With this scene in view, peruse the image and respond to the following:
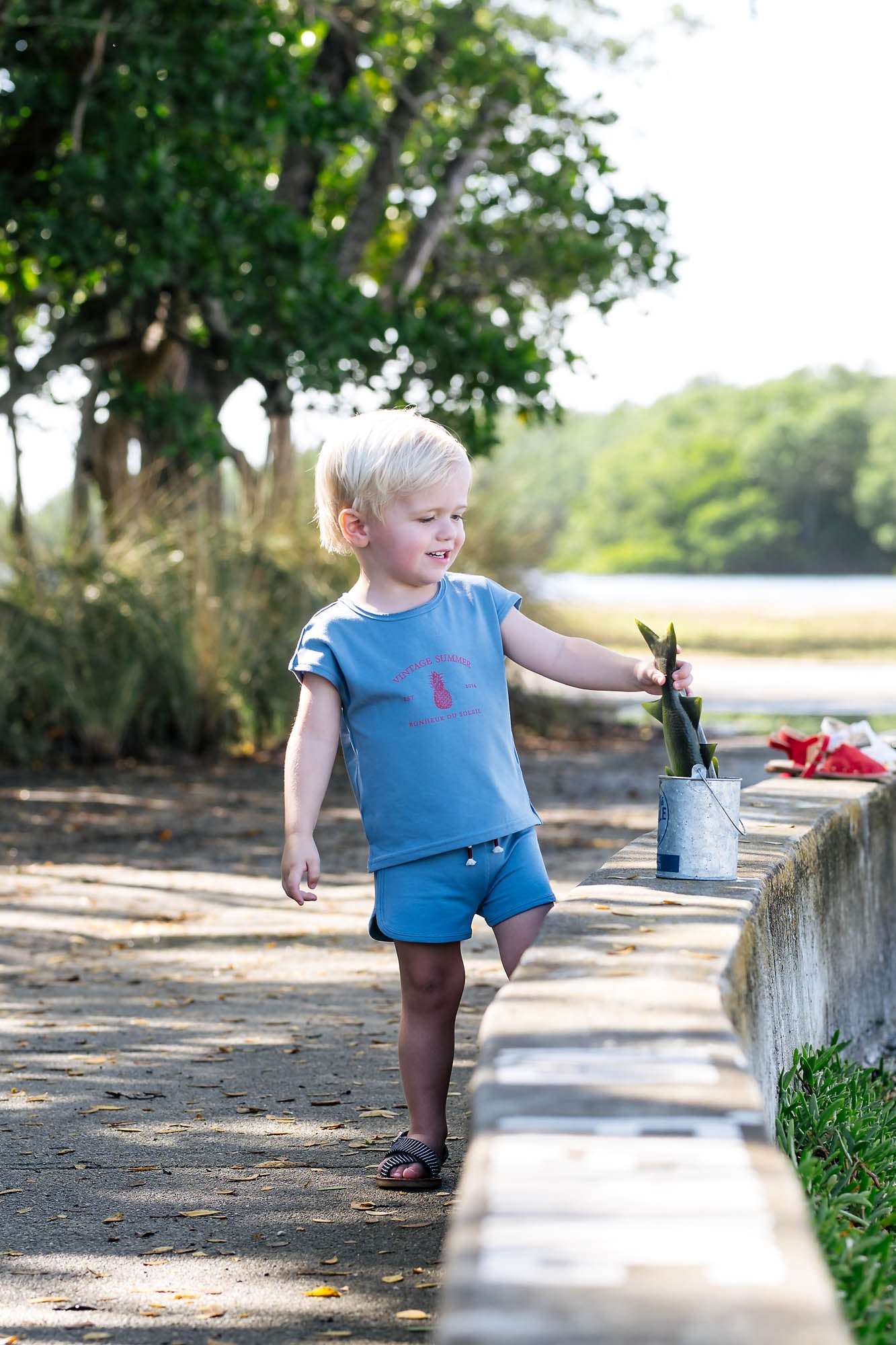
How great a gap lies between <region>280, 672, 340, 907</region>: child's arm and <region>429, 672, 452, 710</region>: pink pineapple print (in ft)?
0.72

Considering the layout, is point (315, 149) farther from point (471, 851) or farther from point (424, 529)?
point (471, 851)

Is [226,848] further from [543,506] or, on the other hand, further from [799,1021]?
[543,506]

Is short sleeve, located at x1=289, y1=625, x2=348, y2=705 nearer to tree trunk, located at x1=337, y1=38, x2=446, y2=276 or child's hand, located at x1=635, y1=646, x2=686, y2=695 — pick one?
child's hand, located at x1=635, y1=646, x2=686, y2=695

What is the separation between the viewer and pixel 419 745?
331 cm


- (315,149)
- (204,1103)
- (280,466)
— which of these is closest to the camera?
(204,1103)

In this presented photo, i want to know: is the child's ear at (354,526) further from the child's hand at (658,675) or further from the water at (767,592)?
the water at (767,592)

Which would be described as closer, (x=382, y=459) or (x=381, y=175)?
(x=382, y=459)

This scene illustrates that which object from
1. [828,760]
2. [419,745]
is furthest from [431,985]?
[828,760]

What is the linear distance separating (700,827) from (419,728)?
0.62 meters

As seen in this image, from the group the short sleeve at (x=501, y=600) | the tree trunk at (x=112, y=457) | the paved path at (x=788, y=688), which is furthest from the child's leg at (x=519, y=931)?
the tree trunk at (x=112, y=457)

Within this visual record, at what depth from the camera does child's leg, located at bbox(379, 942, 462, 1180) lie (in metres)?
3.36

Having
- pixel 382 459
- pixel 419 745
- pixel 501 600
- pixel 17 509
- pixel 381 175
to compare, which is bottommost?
pixel 419 745

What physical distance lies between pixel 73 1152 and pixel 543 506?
41.7ft

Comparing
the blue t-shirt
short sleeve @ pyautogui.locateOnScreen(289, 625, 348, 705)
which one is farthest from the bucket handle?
short sleeve @ pyautogui.locateOnScreen(289, 625, 348, 705)
